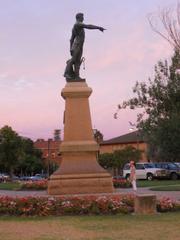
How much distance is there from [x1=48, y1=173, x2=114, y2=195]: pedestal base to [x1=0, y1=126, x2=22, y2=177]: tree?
4708 centimetres

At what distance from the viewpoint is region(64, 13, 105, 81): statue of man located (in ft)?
77.6

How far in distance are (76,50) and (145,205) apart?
9104 millimetres

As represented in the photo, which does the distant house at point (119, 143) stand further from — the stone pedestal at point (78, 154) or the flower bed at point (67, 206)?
the flower bed at point (67, 206)

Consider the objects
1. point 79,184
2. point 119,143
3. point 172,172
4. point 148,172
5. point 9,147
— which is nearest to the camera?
point 79,184

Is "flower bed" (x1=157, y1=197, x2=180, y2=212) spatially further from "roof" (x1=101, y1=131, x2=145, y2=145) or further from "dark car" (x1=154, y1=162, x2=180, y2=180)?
"roof" (x1=101, y1=131, x2=145, y2=145)

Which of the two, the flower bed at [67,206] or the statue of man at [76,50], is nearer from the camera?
the flower bed at [67,206]

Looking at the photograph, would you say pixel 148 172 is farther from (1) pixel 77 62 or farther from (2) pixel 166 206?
(2) pixel 166 206

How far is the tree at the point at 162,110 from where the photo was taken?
51.8 meters

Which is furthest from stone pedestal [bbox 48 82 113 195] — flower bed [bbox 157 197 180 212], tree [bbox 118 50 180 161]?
tree [bbox 118 50 180 161]

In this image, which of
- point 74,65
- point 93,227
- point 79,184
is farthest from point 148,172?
point 93,227

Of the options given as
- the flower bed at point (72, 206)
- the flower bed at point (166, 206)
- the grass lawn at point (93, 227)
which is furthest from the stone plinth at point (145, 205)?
the flower bed at point (166, 206)

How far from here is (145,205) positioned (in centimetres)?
1650

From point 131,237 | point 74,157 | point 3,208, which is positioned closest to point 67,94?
point 74,157

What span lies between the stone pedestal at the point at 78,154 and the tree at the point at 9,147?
151ft
